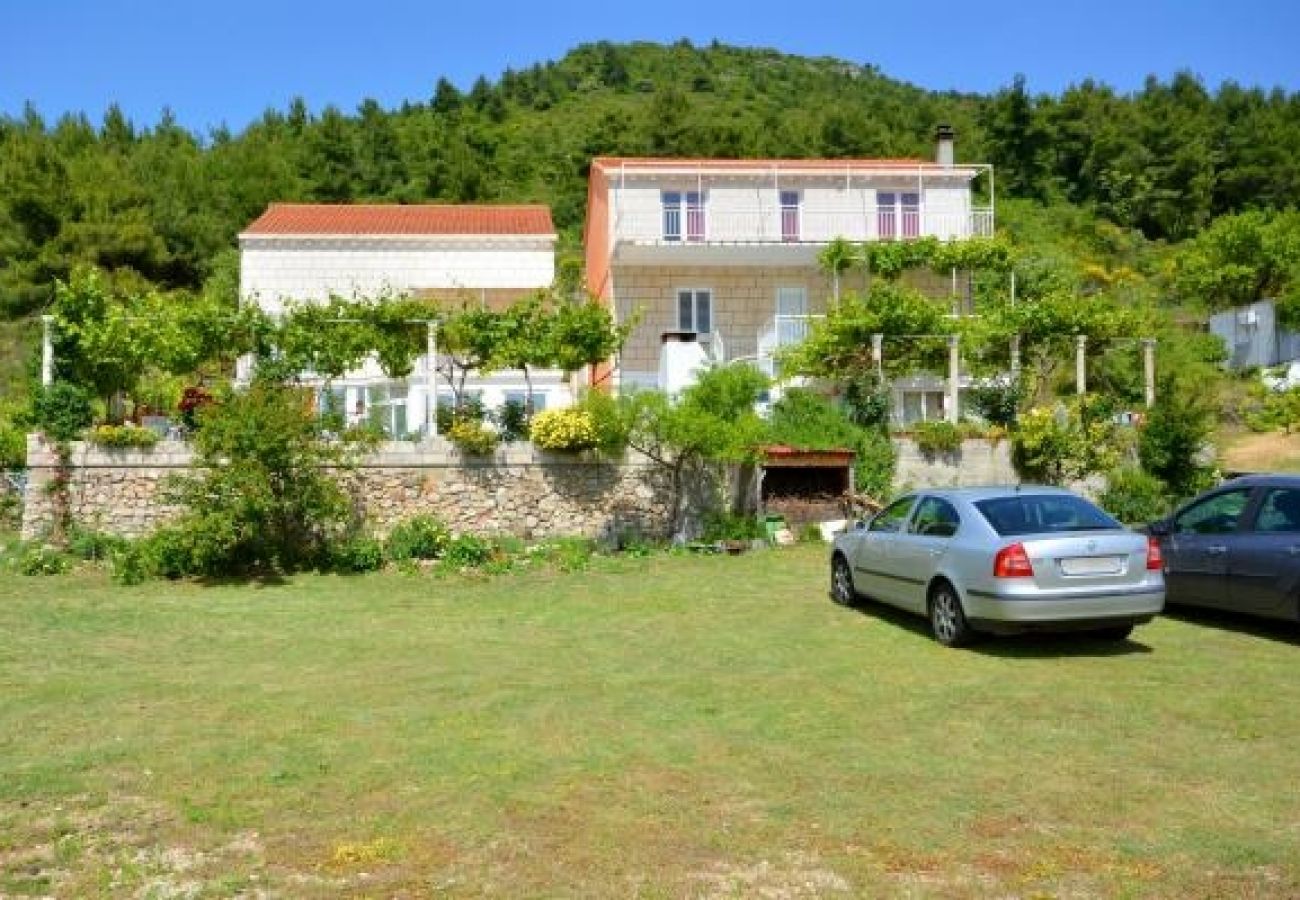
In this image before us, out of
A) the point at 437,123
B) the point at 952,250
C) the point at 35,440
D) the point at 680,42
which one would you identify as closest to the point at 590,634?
the point at 35,440

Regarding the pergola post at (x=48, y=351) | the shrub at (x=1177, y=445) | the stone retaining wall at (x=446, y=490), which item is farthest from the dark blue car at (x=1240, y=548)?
the pergola post at (x=48, y=351)

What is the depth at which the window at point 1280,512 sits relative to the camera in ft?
30.8

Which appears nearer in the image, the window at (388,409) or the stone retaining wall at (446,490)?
the stone retaining wall at (446,490)

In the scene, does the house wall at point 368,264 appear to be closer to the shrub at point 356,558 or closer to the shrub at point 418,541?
the shrub at point 418,541

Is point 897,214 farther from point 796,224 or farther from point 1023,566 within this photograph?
point 1023,566

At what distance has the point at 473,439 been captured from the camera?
57.5 ft

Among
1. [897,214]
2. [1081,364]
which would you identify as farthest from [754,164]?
[1081,364]

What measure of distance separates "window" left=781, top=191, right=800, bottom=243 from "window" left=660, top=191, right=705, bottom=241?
2524 mm

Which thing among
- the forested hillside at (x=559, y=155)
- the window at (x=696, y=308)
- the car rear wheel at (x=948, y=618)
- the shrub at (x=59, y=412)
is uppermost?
the forested hillside at (x=559, y=155)

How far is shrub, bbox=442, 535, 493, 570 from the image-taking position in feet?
52.6

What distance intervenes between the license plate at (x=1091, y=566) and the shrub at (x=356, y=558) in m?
10.6

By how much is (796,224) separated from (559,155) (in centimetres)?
2960

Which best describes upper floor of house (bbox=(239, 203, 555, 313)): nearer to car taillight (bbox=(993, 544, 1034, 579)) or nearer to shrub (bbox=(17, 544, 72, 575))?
shrub (bbox=(17, 544, 72, 575))

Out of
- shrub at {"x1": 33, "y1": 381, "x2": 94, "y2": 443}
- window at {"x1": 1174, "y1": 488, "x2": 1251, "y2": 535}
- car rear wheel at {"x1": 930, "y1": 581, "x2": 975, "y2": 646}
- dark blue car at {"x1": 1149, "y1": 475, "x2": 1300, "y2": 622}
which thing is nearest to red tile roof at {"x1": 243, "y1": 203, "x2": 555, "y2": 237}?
shrub at {"x1": 33, "y1": 381, "x2": 94, "y2": 443}
